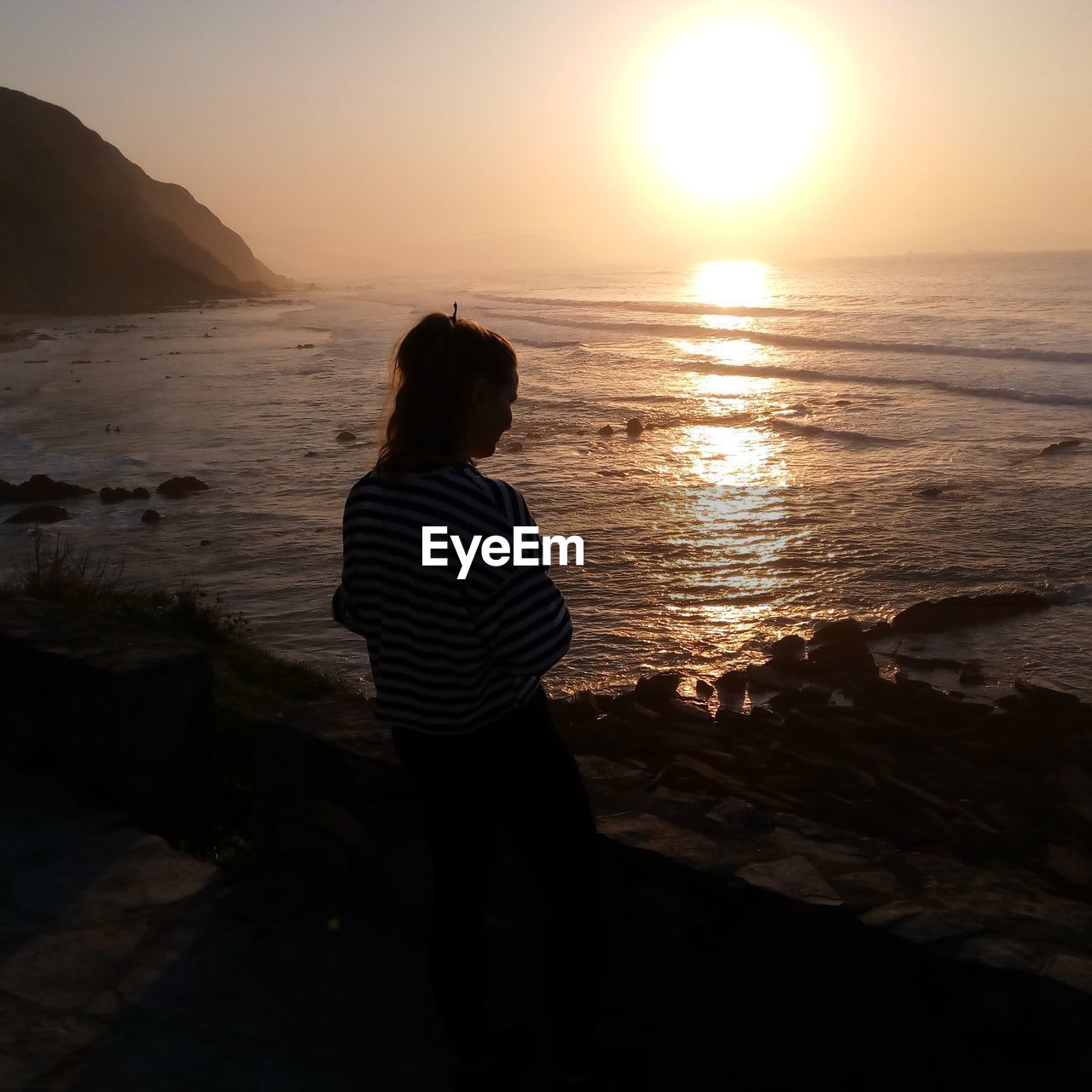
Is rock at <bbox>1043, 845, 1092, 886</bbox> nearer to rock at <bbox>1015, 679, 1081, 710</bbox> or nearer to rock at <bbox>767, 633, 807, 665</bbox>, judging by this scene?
rock at <bbox>1015, 679, 1081, 710</bbox>

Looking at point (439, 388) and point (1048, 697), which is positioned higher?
point (439, 388)

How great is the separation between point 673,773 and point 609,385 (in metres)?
27.8

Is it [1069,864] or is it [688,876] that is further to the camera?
[1069,864]

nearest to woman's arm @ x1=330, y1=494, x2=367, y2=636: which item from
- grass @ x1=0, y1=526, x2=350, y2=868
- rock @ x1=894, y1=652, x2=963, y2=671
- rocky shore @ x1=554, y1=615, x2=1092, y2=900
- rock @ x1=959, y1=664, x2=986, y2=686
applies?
grass @ x1=0, y1=526, x2=350, y2=868

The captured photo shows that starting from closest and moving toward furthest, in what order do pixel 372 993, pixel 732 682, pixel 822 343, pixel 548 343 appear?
pixel 372 993, pixel 732 682, pixel 822 343, pixel 548 343

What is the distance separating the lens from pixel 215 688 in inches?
265

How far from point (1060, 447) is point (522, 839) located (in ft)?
71.5

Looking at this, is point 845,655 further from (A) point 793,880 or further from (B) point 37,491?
(B) point 37,491

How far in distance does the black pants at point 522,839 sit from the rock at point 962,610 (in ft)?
28.4

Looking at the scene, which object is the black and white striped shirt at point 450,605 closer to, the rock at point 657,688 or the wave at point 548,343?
the rock at point 657,688

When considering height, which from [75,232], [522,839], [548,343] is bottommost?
[548,343]

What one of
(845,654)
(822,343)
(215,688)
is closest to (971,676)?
(845,654)

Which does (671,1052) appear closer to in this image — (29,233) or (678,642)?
(678,642)

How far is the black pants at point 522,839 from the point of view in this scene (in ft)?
7.88
